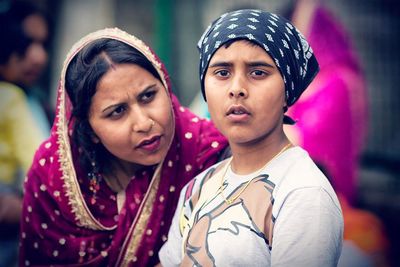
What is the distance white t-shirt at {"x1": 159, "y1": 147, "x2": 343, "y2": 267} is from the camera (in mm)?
2137

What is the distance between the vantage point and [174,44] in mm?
6766

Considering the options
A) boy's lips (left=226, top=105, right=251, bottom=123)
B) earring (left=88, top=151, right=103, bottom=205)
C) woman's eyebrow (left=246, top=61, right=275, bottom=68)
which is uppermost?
woman's eyebrow (left=246, top=61, right=275, bottom=68)

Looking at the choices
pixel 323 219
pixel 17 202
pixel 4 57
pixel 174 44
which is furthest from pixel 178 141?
pixel 174 44

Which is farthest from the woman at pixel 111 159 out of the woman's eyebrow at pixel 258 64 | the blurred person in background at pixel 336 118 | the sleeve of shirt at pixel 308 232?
the blurred person in background at pixel 336 118

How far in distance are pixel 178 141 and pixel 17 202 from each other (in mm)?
1620

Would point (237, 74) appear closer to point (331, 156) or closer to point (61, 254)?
point (61, 254)

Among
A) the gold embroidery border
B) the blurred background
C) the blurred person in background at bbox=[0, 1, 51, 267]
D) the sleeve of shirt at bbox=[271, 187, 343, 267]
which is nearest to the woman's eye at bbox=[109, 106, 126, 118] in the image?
the gold embroidery border

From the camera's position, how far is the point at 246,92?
7.64 ft

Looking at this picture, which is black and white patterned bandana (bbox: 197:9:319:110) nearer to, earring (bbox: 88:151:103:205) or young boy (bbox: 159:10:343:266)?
young boy (bbox: 159:10:343:266)

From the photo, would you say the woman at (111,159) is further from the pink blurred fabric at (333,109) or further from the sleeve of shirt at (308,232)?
the pink blurred fabric at (333,109)

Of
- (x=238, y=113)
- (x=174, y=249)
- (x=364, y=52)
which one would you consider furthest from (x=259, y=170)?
(x=364, y=52)

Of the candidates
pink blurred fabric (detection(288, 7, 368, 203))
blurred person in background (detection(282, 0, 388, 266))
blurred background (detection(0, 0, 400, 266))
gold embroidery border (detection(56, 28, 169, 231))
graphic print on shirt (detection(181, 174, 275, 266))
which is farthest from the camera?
blurred background (detection(0, 0, 400, 266))

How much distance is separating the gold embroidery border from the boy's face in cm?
73

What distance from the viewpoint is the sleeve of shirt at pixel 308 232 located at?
212cm
